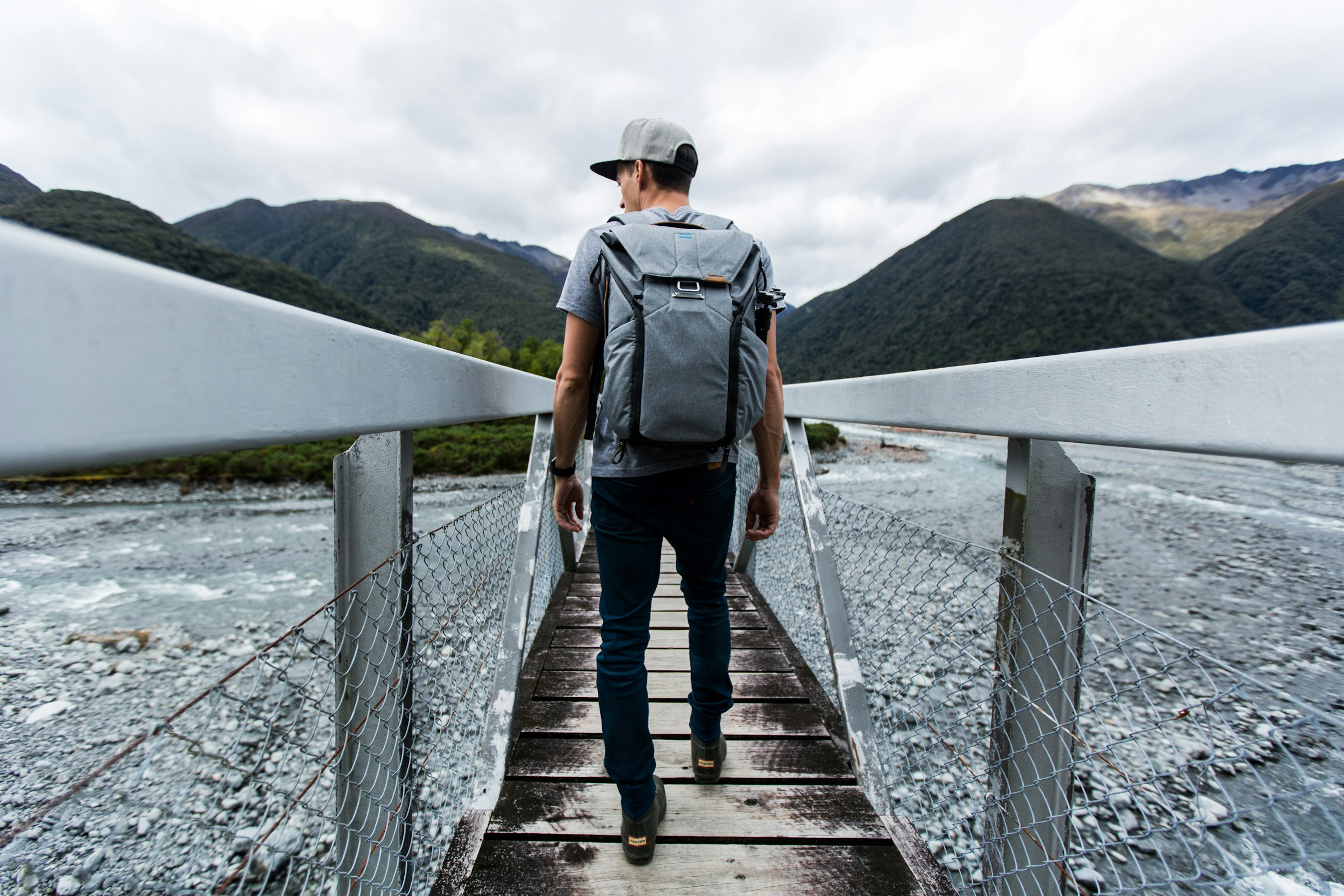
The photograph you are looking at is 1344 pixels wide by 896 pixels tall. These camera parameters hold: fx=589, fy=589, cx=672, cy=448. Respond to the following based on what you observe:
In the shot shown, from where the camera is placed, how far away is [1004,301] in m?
46.0

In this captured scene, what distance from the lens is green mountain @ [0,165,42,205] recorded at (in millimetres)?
1646

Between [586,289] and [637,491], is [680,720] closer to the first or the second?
[637,491]

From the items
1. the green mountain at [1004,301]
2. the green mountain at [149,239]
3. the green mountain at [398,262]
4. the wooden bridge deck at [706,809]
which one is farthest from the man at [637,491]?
the green mountain at [398,262]

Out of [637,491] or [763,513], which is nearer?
[637,491]

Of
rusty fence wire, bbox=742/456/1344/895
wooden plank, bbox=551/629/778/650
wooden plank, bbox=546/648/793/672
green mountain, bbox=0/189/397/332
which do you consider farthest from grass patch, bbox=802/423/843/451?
wooden plank, bbox=546/648/793/672

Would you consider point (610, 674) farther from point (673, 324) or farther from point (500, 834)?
point (673, 324)

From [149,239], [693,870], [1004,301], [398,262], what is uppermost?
[398,262]

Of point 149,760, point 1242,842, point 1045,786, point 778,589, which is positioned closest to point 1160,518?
point 1242,842

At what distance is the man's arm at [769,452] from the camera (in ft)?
4.79

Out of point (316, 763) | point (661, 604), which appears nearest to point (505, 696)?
point (661, 604)

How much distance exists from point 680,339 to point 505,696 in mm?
1131

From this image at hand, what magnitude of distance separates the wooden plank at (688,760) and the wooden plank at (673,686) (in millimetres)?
242

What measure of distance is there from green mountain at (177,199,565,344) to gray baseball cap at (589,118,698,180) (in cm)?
4308

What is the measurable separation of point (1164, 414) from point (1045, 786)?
80 centimetres
